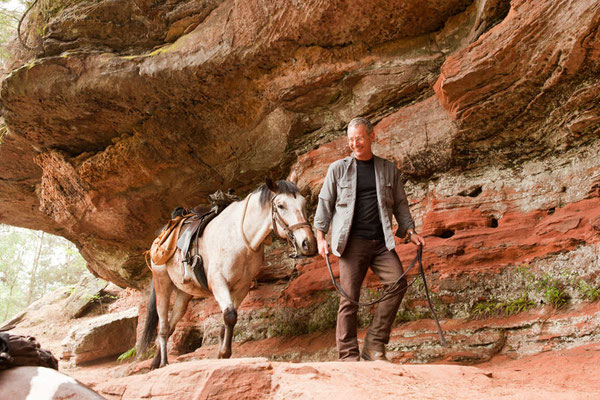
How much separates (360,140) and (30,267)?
30.7 meters

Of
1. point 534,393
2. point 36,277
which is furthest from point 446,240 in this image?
point 36,277

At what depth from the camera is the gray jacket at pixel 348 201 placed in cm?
443

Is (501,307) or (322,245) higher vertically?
(322,245)

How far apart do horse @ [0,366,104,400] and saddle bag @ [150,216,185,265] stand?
4.52 meters

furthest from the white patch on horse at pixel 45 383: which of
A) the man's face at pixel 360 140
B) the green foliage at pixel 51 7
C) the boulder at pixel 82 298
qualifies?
the boulder at pixel 82 298

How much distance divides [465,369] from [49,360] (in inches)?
123

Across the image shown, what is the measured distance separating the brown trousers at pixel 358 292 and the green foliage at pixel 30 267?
26835 mm

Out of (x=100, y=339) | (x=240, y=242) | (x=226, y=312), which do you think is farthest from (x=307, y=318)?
(x=100, y=339)

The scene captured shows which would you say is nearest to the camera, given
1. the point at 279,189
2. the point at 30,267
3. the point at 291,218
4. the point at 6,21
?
the point at 291,218

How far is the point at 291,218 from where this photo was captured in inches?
212

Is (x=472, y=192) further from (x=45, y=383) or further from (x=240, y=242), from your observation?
(x=45, y=383)

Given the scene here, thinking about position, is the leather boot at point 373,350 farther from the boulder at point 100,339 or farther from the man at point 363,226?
the boulder at point 100,339

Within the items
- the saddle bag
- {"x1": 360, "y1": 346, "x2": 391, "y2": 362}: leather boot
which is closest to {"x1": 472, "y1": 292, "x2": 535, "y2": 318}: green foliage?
{"x1": 360, "y1": 346, "x2": 391, "y2": 362}: leather boot

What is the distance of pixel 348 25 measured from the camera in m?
6.77
